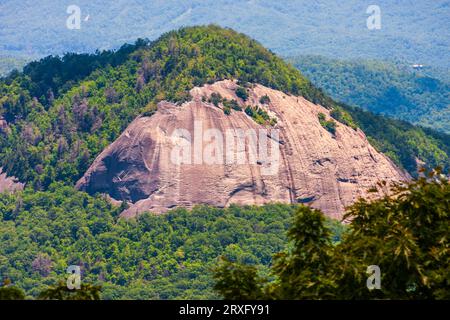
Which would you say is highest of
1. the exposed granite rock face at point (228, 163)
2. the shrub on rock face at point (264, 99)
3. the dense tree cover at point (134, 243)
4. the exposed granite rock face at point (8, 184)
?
the shrub on rock face at point (264, 99)

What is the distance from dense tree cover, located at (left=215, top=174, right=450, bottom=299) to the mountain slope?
8758 cm

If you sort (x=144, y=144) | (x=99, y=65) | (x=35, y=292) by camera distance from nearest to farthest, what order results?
(x=35, y=292), (x=144, y=144), (x=99, y=65)

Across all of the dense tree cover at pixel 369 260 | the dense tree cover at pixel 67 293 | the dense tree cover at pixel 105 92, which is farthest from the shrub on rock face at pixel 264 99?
the dense tree cover at pixel 67 293

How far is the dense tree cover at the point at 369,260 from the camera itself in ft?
Answer: 157

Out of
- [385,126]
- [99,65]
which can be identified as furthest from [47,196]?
[385,126]

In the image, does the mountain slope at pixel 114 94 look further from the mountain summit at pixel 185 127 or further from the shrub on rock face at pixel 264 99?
the shrub on rock face at pixel 264 99

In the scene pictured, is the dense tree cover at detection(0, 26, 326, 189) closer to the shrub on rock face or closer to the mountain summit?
the mountain summit

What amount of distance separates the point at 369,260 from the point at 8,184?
10419 centimetres

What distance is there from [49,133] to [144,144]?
19.8 metres

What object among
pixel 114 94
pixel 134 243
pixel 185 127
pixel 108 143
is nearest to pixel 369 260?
pixel 134 243

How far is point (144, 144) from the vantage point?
13650cm

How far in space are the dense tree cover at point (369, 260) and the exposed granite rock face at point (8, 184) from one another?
99130 mm

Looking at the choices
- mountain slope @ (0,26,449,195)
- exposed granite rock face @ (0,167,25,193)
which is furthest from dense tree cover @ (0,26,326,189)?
exposed granite rock face @ (0,167,25,193)
